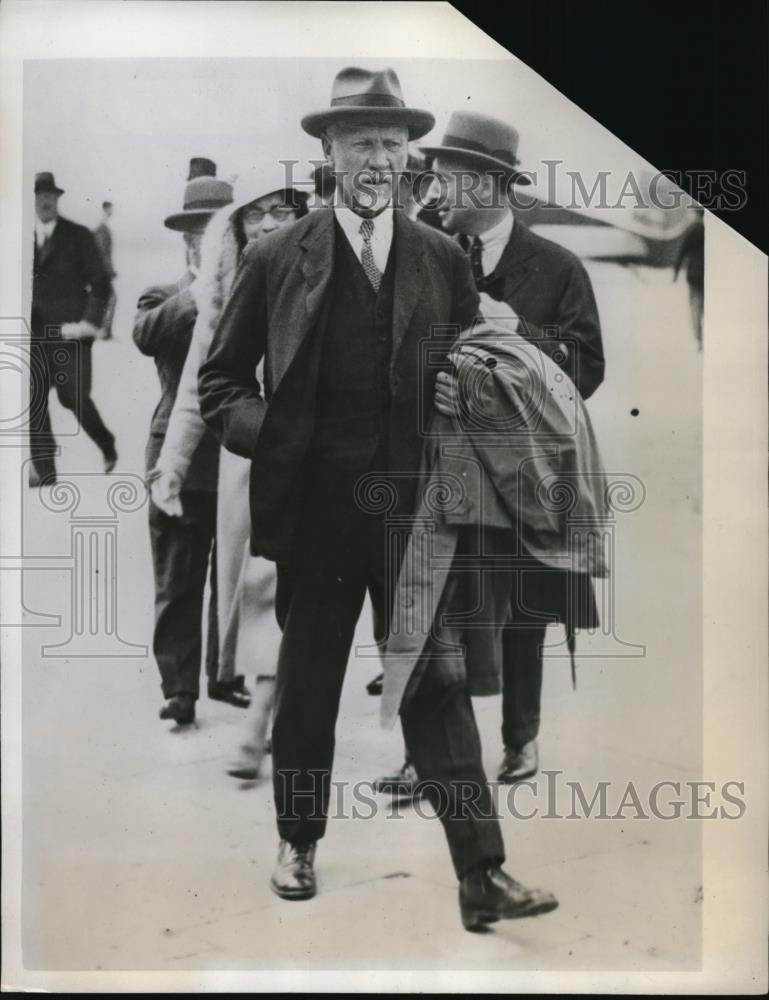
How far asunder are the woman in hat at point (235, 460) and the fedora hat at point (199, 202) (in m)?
0.03

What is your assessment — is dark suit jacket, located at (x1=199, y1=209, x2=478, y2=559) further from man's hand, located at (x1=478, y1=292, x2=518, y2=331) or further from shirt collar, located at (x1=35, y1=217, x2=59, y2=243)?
shirt collar, located at (x1=35, y1=217, x2=59, y2=243)

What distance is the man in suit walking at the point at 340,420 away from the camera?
3.68 m

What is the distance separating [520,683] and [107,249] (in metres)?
1.96

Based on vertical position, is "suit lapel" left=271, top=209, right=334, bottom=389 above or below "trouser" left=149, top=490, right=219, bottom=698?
above

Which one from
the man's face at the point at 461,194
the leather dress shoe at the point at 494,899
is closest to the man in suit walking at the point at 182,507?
the man's face at the point at 461,194

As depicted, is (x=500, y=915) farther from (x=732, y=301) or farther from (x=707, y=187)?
(x=707, y=187)

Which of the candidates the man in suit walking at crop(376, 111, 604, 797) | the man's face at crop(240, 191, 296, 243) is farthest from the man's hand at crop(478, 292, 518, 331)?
the man's face at crop(240, 191, 296, 243)

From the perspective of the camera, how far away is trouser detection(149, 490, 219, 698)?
373 cm

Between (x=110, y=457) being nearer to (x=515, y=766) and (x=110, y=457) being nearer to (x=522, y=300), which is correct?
(x=522, y=300)

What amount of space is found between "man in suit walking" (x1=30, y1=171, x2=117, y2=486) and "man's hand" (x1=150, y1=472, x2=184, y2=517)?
0.54 feet

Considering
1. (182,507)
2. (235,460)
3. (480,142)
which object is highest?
(480,142)

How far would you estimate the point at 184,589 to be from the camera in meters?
3.74

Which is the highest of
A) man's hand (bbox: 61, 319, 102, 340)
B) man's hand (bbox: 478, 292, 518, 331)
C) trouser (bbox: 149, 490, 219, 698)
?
man's hand (bbox: 478, 292, 518, 331)

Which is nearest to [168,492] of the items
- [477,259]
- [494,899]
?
[477,259]
